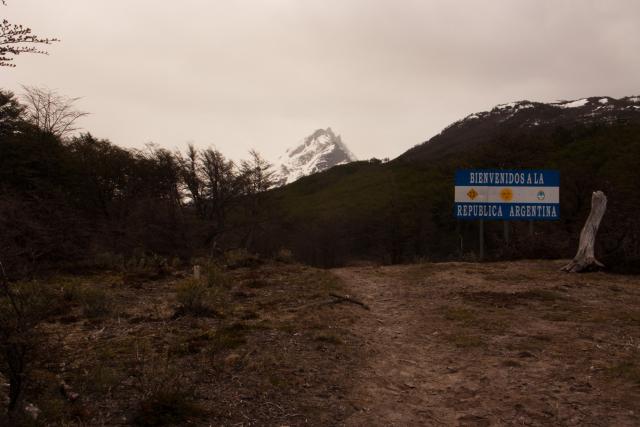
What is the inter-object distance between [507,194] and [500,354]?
9.70 metres

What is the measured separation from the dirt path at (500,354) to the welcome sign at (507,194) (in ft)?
15.5

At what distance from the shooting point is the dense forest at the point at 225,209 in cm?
1267

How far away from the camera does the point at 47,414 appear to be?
3.52 m

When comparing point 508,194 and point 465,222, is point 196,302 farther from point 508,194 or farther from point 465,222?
point 465,222

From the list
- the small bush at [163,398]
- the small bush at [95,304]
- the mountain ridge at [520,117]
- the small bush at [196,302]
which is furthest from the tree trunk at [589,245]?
the mountain ridge at [520,117]

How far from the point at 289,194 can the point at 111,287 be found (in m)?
67.0

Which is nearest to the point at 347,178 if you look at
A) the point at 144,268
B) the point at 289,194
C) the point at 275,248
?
the point at 289,194

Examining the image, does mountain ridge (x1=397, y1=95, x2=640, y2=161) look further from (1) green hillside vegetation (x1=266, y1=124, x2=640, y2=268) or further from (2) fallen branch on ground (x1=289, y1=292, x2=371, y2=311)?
(2) fallen branch on ground (x1=289, y1=292, x2=371, y2=311)

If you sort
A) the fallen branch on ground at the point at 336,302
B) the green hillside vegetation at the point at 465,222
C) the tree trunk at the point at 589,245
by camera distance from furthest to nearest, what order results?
1. the green hillside vegetation at the point at 465,222
2. the tree trunk at the point at 589,245
3. the fallen branch on ground at the point at 336,302

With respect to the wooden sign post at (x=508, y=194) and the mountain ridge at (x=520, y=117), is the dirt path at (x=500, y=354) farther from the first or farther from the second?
A: the mountain ridge at (x=520, y=117)

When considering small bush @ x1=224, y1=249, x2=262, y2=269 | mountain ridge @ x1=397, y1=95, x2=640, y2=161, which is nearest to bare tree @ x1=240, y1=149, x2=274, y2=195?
small bush @ x1=224, y1=249, x2=262, y2=269

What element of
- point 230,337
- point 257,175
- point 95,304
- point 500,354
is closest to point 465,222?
point 257,175

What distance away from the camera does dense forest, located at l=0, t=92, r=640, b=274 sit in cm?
1267

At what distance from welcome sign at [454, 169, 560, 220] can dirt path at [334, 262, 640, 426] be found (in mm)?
4729
